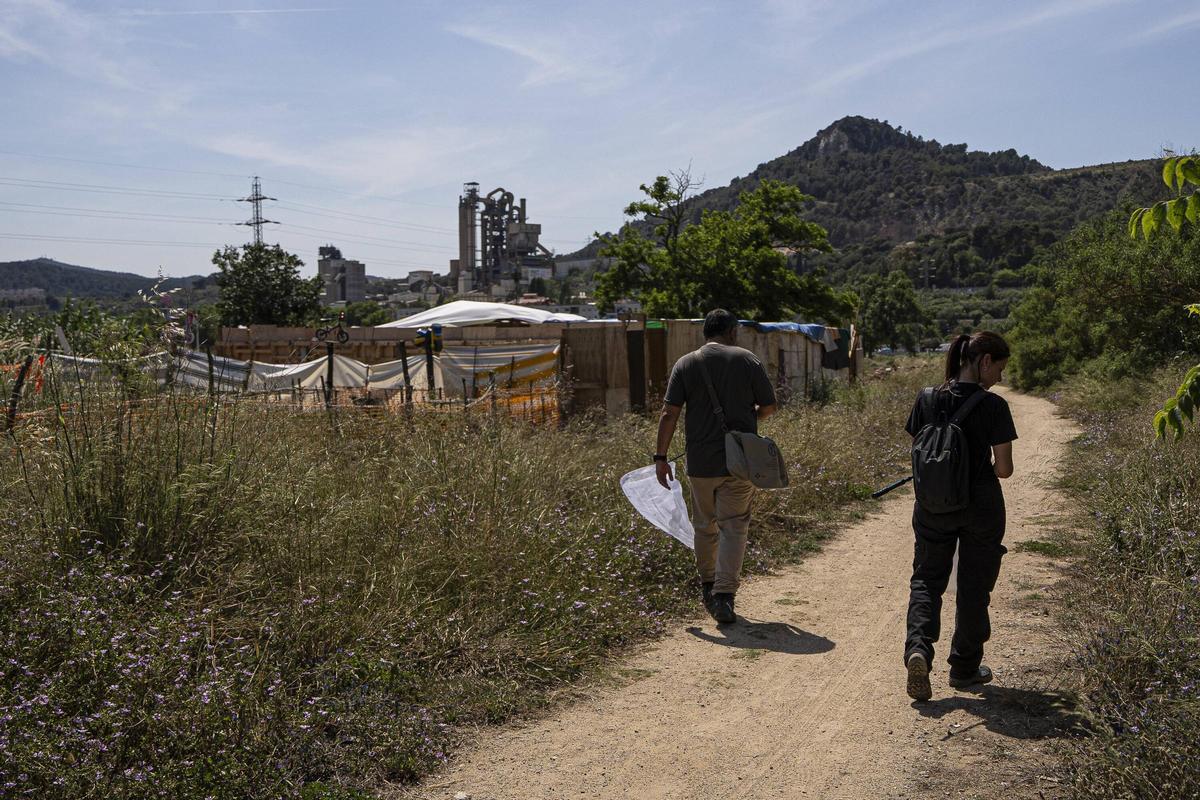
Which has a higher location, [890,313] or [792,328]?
[890,313]

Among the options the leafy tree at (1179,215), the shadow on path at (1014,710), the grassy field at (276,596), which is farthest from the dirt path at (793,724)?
the leafy tree at (1179,215)

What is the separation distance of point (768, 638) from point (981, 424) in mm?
1875

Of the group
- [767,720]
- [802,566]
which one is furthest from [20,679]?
[802,566]

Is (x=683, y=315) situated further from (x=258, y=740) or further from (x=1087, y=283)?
(x=258, y=740)

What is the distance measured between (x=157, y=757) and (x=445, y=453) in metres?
3.71

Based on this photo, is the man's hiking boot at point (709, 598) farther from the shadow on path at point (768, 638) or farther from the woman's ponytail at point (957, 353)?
the woman's ponytail at point (957, 353)

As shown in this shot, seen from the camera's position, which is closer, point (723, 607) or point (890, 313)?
point (723, 607)

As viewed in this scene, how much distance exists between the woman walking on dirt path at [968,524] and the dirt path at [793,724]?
204 mm

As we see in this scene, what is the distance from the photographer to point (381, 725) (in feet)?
13.3

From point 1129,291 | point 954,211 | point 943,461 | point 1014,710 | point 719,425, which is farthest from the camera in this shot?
point 954,211

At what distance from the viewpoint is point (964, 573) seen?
15.3ft

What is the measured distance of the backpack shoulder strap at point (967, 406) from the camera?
4.55 meters

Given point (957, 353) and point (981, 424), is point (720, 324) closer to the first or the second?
point (957, 353)

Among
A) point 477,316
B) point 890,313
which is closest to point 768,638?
point 477,316
